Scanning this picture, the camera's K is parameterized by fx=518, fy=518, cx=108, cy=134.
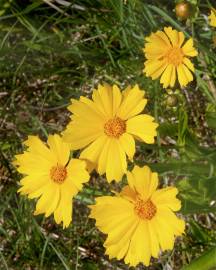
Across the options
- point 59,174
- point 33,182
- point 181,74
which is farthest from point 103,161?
point 181,74

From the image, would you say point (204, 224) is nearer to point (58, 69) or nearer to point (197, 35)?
point (197, 35)

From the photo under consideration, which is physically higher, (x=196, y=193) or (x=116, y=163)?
(x=116, y=163)

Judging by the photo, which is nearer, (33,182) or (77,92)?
(33,182)

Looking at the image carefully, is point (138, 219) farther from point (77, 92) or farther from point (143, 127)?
point (77, 92)

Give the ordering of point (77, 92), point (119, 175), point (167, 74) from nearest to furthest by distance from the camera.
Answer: point (119, 175) < point (167, 74) < point (77, 92)

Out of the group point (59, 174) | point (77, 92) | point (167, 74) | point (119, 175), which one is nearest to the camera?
point (119, 175)

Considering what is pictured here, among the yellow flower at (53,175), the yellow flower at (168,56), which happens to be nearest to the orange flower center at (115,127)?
the yellow flower at (53,175)

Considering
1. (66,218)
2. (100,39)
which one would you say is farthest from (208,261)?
(100,39)

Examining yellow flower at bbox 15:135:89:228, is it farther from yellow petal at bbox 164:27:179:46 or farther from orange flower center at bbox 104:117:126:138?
yellow petal at bbox 164:27:179:46
